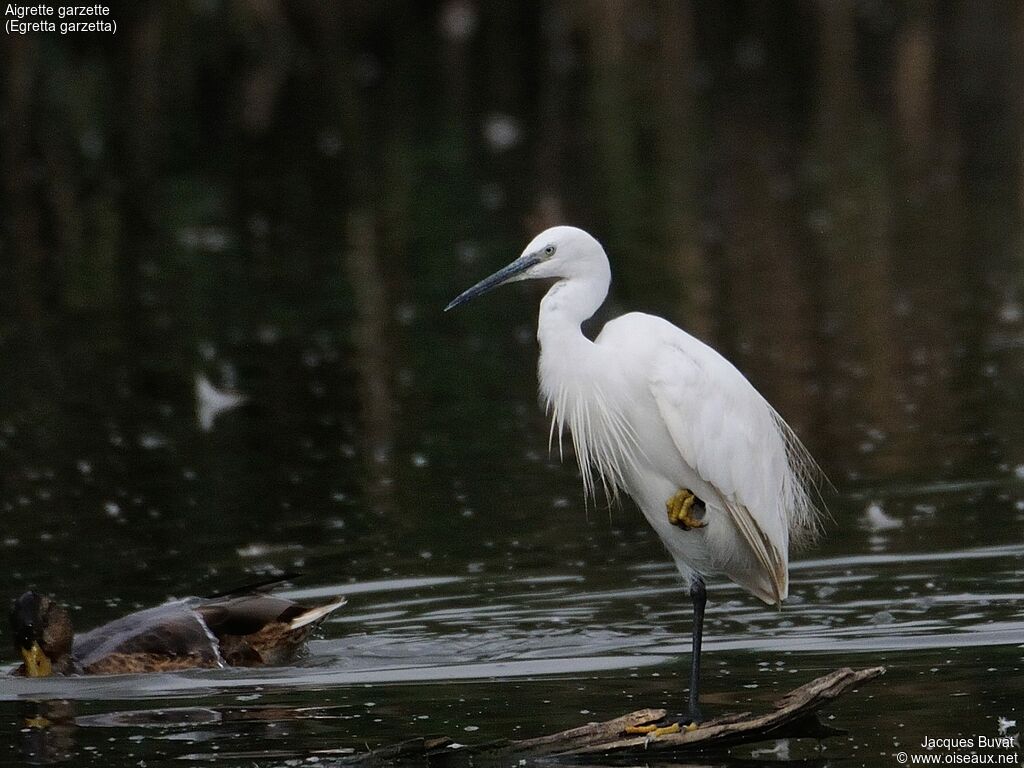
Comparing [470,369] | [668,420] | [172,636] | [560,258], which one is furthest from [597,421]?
[470,369]

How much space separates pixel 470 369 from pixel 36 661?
6736 millimetres

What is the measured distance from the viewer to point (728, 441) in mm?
7453

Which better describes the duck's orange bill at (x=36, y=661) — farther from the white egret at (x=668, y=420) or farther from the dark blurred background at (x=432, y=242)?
the white egret at (x=668, y=420)

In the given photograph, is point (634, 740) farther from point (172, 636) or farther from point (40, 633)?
point (40, 633)

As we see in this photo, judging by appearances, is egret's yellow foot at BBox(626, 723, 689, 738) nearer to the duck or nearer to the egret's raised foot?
the egret's raised foot

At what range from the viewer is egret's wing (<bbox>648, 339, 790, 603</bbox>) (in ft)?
24.2

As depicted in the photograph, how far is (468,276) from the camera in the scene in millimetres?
17641

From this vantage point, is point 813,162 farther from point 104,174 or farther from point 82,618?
point 82,618

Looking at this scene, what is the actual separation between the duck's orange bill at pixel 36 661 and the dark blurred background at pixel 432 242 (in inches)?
56.7

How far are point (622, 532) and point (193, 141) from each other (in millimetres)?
19196

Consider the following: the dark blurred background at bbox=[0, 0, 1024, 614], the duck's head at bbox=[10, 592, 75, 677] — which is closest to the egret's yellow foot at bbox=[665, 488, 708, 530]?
the dark blurred background at bbox=[0, 0, 1024, 614]

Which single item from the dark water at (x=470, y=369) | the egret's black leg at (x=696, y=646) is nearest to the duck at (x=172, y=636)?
the dark water at (x=470, y=369)

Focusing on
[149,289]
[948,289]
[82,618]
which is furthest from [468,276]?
[82,618]

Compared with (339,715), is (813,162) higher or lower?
higher
